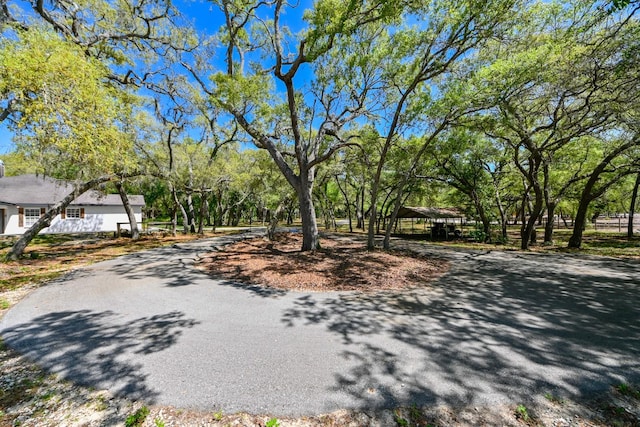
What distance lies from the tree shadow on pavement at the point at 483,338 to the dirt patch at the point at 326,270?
0.69 metres

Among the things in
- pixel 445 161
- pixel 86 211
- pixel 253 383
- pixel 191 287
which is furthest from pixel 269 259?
pixel 86 211

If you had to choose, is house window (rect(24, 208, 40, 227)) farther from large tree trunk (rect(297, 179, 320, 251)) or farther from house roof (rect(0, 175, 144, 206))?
large tree trunk (rect(297, 179, 320, 251))

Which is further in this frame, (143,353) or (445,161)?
(445,161)

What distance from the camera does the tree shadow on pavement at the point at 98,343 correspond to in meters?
2.85

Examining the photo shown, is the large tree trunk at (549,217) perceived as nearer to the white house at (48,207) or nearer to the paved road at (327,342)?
the paved road at (327,342)

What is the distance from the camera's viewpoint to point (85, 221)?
20828 millimetres

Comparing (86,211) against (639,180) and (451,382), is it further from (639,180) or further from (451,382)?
(639,180)

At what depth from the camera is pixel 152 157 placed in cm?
1364

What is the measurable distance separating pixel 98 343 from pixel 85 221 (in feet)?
77.9

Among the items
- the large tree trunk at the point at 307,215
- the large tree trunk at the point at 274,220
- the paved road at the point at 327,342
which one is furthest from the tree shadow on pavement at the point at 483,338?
the large tree trunk at the point at 274,220

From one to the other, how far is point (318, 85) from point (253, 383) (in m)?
10.4

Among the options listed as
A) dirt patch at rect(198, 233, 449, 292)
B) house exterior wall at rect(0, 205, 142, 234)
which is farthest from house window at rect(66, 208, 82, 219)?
dirt patch at rect(198, 233, 449, 292)

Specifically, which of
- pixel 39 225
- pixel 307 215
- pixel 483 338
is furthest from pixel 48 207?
pixel 483 338

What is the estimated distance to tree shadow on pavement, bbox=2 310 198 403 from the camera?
9.34 ft
